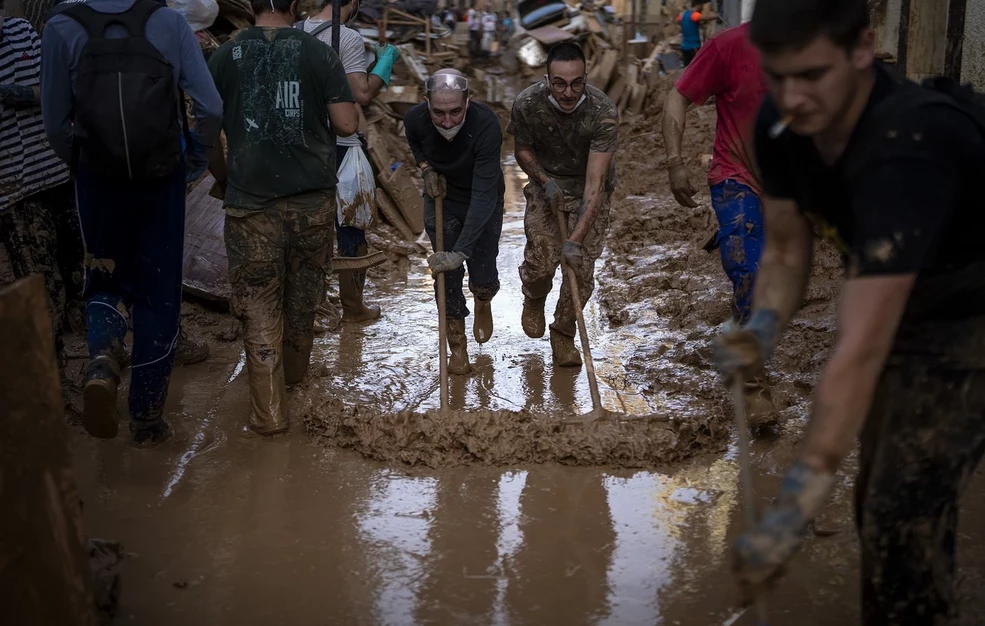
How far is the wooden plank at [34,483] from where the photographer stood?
258cm

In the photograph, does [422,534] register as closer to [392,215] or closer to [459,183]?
[459,183]

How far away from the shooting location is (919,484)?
95.9 inches

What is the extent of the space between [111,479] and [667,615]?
256cm

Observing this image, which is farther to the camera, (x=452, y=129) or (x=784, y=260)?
(x=452, y=129)

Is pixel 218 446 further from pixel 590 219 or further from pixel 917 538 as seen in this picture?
pixel 917 538

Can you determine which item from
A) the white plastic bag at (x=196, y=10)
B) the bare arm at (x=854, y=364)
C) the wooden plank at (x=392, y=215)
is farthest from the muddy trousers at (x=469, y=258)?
the bare arm at (x=854, y=364)

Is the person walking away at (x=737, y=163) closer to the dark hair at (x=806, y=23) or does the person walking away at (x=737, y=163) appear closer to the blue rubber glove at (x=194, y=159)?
the blue rubber glove at (x=194, y=159)

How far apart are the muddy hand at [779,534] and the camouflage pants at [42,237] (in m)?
4.24

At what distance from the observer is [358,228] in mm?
6633

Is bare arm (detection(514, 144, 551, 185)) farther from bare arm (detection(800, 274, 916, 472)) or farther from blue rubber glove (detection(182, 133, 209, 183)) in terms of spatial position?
bare arm (detection(800, 274, 916, 472))

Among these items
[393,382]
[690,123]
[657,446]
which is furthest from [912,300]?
[690,123]

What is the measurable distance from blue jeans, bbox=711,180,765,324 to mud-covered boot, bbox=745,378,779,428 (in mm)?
328

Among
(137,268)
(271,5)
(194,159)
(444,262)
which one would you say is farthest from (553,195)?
(137,268)

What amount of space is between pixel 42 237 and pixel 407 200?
13.4ft
